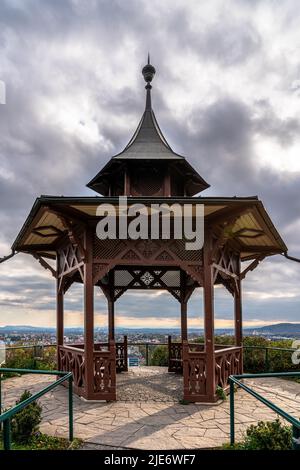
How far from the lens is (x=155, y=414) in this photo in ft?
18.9

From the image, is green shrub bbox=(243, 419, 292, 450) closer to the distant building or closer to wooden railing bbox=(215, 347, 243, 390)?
wooden railing bbox=(215, 347, 243, 390)

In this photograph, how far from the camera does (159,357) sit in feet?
38.5

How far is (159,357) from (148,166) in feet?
21.7

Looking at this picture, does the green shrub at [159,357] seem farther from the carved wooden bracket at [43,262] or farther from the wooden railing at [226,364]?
the carved wooden bracket at [43,262]

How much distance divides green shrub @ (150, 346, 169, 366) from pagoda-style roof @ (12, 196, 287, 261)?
182 inches

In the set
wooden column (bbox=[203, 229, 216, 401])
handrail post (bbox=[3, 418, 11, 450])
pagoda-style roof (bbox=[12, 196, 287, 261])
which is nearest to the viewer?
handrail post (bbox=[3, 418, 11, 450])

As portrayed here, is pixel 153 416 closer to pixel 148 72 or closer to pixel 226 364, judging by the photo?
pixel 226 364

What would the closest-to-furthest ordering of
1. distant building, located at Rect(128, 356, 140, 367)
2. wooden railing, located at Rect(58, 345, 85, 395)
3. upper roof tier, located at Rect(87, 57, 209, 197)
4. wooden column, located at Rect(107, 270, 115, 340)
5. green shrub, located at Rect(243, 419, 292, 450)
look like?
green shrub, located at Rect(243, 419, 292, 450) < wooden railing, located at Rect(58, 345, 85, 395) < upper roof tier, located at Rect(87, 57, 209, 197) < wooden column, located at Rect(107, 270, 115, 340) < distant building, located at Rect(128, 356, 140, 367)

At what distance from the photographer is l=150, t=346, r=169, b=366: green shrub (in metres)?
11.7

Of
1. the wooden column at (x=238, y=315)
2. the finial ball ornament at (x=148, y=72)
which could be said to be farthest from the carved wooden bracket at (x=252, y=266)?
the finial ball ornament at (x=148, y=72)

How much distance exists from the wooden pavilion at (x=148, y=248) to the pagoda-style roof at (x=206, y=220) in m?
0.02

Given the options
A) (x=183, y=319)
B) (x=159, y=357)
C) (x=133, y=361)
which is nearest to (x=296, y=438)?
(x=183, y=319)

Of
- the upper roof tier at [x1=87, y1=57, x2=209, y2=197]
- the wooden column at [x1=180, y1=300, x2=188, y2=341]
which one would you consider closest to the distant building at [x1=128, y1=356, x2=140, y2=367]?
the wooden column at [x1=180, y1=300, x2=188, y2=341]
